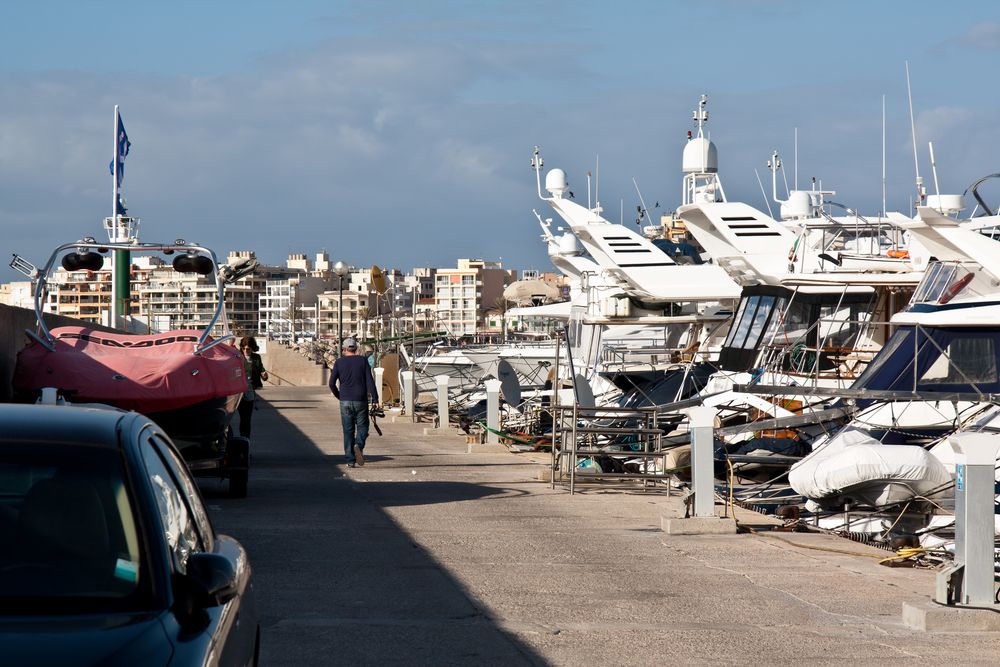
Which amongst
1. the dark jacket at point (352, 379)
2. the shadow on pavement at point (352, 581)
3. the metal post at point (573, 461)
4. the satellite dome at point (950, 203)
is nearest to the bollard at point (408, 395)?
the satellite dome at point (950, 203)

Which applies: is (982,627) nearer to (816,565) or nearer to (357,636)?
(816,565)

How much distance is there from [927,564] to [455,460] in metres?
11.7

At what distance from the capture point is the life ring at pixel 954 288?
19.9 m

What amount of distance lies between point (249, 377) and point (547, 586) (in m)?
11.5

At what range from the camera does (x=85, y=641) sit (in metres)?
3.90

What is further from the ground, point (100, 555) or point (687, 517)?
point (100, 555)

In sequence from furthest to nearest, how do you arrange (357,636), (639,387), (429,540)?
(639,387) → (429,540) → (357,636)

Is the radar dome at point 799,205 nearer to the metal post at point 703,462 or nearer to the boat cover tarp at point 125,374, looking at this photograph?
the metal post at point 703,462

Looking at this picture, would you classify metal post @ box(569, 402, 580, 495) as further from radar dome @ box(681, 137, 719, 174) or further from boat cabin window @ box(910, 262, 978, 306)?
radar dome @ box(681, 137, 719, 174)

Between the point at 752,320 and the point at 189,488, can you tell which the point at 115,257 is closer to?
the point at 752,320

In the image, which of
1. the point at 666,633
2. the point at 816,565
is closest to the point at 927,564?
the point at 816,565

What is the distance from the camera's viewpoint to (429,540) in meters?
12.5

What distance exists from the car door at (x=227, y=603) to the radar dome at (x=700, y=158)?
3232 centimetres

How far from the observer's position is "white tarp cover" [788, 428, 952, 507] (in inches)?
605
